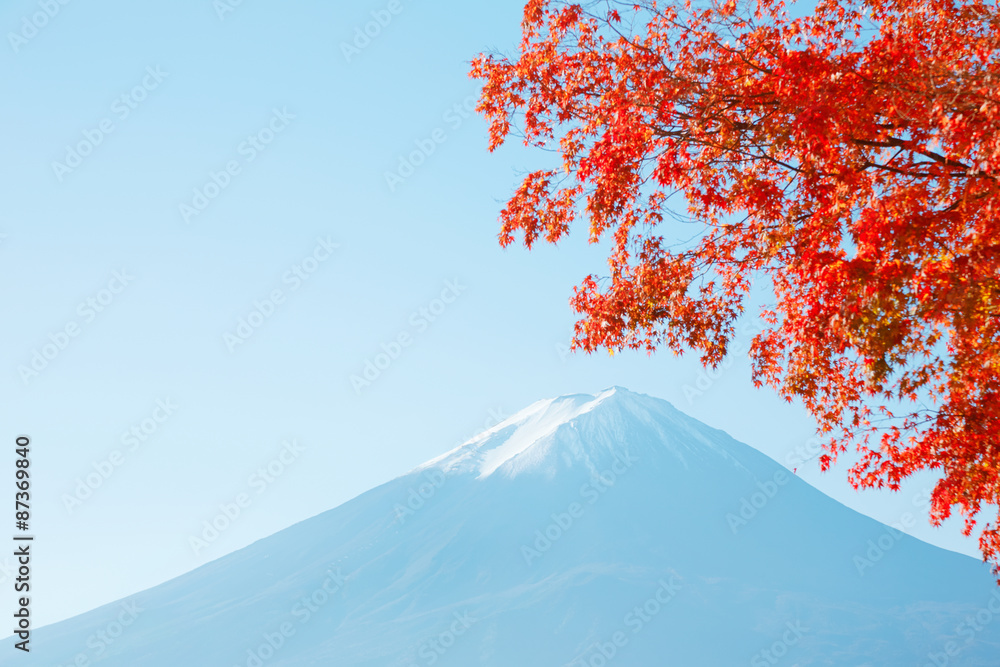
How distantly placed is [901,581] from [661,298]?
484 feet

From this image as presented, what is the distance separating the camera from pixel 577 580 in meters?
118

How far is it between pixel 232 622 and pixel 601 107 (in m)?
119

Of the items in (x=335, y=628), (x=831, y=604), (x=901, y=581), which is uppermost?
(x=901, y=581)

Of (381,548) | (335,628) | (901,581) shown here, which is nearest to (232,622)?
(335,628)

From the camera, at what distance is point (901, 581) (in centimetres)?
13238

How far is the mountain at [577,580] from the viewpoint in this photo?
104750 mm

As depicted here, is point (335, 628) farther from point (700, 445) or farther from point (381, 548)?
point (700, 445)

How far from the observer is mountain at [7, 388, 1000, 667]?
105 metres

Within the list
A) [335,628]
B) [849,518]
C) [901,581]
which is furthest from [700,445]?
[335,628]

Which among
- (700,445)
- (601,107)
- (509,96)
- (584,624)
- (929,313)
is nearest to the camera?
(929,313)

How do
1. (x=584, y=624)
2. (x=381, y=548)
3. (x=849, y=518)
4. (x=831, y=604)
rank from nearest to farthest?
(x=584, y=624) < (x=831, y=604) < (x=381, y=548) < (x=849, y=518)

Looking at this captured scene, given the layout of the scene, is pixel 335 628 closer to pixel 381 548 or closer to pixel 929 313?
pixel 381 548

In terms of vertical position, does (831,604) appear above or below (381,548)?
above

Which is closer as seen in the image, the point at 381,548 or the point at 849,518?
the point at 381,548
